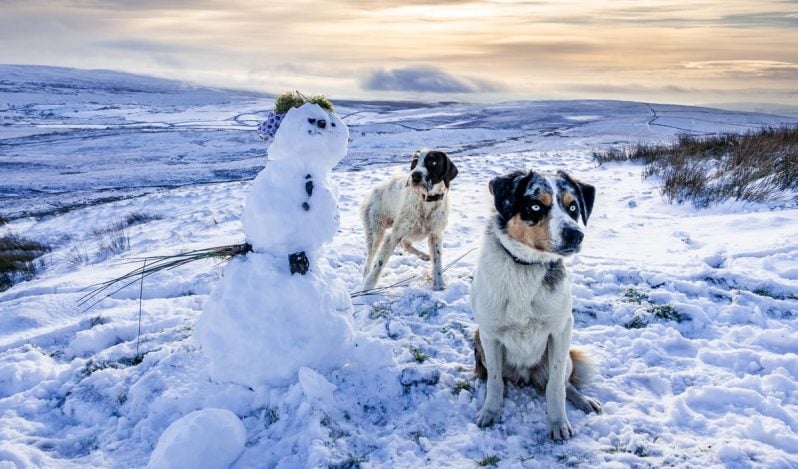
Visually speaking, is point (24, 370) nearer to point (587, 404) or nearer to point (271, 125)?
point (271, 125)

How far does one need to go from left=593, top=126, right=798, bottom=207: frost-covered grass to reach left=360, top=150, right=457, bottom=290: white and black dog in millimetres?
6018

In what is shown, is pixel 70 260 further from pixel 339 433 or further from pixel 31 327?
pixel 339 433

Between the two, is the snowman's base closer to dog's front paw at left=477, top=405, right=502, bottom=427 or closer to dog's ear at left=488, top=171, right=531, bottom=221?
dog's front paw at left=477, top=405, right=502, bottom=427

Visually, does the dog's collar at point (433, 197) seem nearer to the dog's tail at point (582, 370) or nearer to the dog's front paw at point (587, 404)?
the dog's tail at point (582, 370)

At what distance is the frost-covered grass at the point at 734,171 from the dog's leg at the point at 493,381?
25.6 feet

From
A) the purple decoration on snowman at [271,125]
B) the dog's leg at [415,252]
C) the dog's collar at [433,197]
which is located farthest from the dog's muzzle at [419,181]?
the purple decoration on snowman at [271,125]

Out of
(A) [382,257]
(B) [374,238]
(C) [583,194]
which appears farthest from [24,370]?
(C) [583,194]

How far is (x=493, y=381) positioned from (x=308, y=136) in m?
2.43

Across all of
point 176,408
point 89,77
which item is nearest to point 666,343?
point 176,408

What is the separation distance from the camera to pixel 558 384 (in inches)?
144

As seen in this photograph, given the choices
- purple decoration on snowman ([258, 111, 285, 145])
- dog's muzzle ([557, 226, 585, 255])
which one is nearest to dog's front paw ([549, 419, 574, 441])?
dog's muzzle ([557, 226, 585, 255])

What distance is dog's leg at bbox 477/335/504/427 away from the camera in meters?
3.79

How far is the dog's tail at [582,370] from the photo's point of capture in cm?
411

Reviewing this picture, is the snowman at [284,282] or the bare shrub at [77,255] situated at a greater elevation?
the snowman at [284,282]
